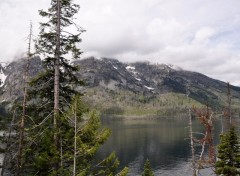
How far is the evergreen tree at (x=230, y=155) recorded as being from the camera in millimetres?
30188

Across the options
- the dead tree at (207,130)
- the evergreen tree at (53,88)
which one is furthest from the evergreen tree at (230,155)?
the evergreen tree at (53,88)

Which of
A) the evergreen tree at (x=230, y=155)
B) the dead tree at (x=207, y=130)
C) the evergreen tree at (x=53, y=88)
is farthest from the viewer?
the evergreen tree at (x=230, y=155)

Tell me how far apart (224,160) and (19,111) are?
20238 millimetres

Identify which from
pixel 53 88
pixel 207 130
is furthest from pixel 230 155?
pixel 53 88

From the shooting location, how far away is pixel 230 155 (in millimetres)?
30453

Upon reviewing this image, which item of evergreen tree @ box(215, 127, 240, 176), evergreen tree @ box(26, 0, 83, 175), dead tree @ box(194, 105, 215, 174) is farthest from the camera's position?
evergreen tree @ box(215, 127, 240, 176)

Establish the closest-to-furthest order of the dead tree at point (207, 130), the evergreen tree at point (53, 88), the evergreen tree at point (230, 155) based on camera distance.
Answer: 1. the evergreen tree at point (53, 88)
2. the dead tree at point (207, 130)
3. the evergreen tree at point (230, 155)

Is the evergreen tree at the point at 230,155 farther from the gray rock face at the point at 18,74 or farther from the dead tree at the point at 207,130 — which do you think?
the gray rock face at the point at 18,74

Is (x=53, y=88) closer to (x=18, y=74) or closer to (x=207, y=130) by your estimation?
(x=18, y=74)

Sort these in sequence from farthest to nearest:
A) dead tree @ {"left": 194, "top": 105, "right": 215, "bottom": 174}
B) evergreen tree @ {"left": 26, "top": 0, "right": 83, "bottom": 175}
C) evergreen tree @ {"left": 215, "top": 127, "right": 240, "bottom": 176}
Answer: evergreen tree @ {"left": 215, "top": 127, "right": 240, "bottom": 176}
dead tree @ {"left": 194, "top": 105, "right": 215, "bottom": 174}
evergreen tree @ {"left": 26, "top": 0, "right": 83, "bottom": 175}

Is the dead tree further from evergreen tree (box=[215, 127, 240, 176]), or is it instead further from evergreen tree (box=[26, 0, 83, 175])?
evergreen tree (box=[26, 0, 83, 175])

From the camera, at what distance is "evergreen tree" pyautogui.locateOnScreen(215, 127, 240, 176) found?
3019 centimetres

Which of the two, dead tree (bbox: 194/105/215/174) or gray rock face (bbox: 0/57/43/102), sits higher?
gray rock face (bbox: 0/57/43/102)

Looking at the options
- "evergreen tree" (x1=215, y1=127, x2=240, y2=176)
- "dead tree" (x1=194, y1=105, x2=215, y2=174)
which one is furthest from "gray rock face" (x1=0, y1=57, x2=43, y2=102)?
"evergreen tree" (x1=215, y1=127, x2=240, y2=176)
